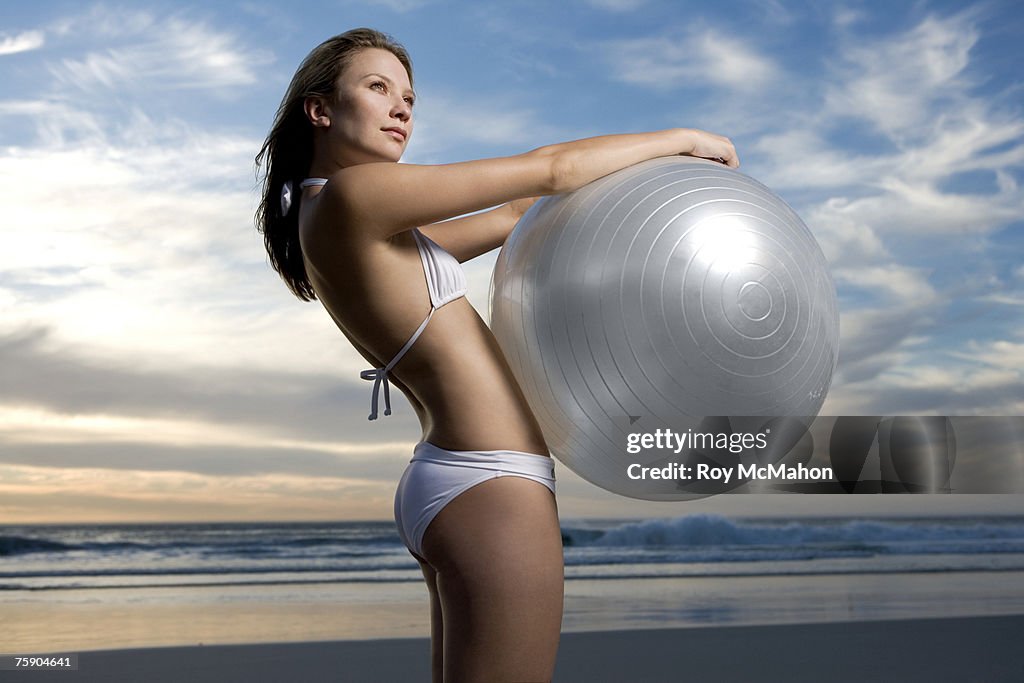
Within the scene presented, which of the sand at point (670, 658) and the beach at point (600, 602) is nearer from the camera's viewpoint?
the sand at point (670, 658)

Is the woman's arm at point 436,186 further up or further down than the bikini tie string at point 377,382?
further up

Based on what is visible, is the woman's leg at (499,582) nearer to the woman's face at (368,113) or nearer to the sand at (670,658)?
the woman's face at (368,113)

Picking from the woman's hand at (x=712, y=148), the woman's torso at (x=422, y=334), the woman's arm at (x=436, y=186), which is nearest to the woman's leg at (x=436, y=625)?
the woman's torso at (x=422, y=334)

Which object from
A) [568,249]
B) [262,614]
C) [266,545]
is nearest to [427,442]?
[568,249]

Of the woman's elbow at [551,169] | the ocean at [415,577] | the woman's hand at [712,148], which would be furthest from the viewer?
the ocean at [415,577]

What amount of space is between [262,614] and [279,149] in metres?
6.21

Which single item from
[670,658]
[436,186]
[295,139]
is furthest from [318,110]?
[670,658]

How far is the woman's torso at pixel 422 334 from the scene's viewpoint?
1531 millimetres

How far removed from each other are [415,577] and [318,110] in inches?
338

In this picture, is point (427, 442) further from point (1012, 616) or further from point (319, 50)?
point (1012, 616)

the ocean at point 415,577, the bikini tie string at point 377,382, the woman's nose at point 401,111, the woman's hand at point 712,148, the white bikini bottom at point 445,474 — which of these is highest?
the woman's nose at point 401,111

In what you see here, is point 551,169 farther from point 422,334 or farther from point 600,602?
point 600,602

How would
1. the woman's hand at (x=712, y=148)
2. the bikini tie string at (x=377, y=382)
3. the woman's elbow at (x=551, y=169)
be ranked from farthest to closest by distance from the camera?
the woman's hand at (x=712, y=148)
the bikini tie string at (x=377, y=382)
the woman's elbow at (x=551, y=169)

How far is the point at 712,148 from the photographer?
1.84 metres
